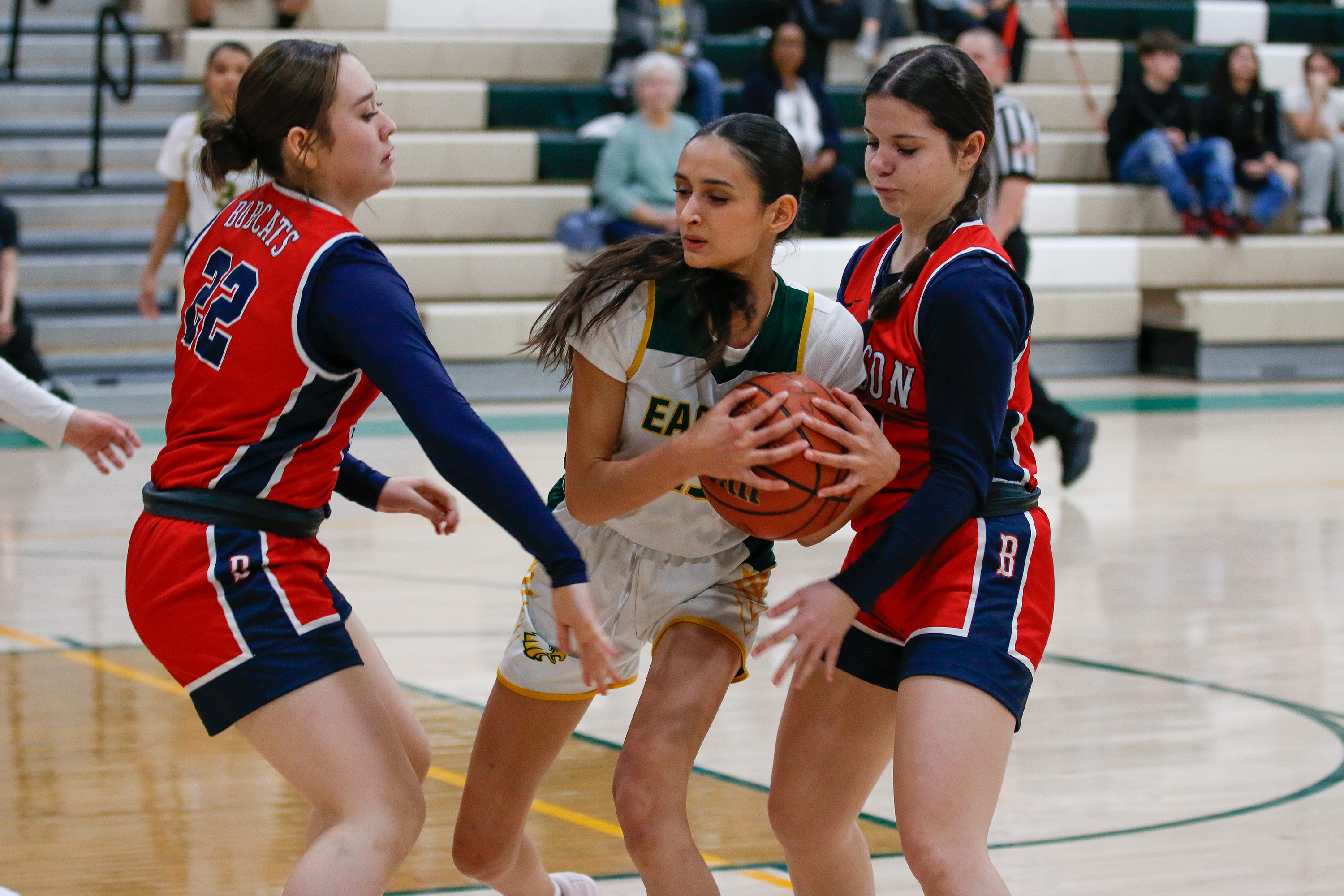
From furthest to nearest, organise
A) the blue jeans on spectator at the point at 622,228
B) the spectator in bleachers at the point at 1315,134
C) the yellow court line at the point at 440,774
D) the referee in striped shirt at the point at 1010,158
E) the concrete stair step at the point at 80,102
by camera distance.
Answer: the spectator in bleachers at the point at 1315,134 → the concrete stair step at the point at 80,102 → the blue jeans on spectator at the point at 622,228 → the referee in striped shirt at the point at 1010,158 → the yellow court line at the point at 440,774

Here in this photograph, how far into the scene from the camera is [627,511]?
252 centimetres

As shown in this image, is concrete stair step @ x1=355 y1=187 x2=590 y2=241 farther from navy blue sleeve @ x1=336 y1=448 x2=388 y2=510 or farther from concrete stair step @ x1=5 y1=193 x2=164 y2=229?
navy blue sleeve @ x1=336 y1=448 x2=388 y2=510

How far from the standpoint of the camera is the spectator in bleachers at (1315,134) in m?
12.4

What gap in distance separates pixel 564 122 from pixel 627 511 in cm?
955

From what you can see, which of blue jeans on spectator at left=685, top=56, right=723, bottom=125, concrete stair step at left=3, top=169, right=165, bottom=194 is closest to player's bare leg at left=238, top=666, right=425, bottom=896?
blue jeans on spectator at left=685, top=56, right=723, bottom=125

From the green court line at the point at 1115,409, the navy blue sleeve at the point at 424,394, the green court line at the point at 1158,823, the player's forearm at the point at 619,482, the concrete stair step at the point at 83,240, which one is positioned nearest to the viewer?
the navy blue sleeve at the point at 424,394

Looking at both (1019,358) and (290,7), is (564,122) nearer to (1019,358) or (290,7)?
(290,7)

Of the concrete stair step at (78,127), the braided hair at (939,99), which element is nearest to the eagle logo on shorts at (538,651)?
the braided hair at (939,99)

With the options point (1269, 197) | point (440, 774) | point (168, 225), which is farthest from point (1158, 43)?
point (440, 774)

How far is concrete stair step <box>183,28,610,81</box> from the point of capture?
11.3 meters

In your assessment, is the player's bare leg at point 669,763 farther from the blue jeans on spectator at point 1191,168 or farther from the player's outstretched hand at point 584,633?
the blue jeans on spectator at point 1191,168

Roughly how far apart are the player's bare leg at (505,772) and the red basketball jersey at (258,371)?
1.76 ft

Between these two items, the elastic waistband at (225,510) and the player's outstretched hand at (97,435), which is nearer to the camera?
the elastic waistband at (225,510)

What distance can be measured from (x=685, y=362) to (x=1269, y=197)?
10708 millimetres
